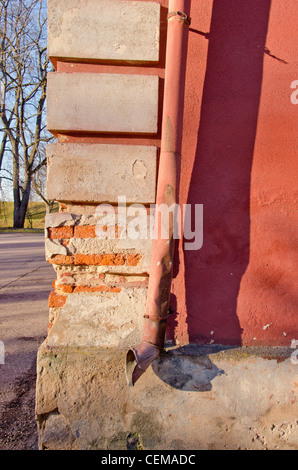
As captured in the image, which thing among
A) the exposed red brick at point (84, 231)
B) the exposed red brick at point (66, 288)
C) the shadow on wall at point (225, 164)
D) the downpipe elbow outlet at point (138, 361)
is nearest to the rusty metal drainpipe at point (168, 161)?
the downpipe elbow outlet at point (138, 361)

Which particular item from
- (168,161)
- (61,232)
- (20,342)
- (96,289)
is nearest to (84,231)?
(61,232)

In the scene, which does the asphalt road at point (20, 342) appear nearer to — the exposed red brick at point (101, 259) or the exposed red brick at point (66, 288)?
the exposed red brick at point (66, 288)

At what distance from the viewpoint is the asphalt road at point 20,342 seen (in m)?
2.44

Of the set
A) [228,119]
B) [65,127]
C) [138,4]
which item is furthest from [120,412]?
[138,4]

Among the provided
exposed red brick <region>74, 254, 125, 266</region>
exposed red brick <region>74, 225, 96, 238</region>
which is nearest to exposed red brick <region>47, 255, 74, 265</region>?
exposed red brick <region>74, 254, 125, 266</region>

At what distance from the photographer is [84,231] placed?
2369 millimetres

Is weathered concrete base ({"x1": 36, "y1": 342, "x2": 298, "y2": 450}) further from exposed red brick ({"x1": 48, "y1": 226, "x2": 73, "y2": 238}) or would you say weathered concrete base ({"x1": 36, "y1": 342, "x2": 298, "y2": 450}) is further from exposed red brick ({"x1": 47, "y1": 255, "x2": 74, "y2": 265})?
exposed red brick ({"x1": 48, "y1": 226, "x2": 73, "y2": 238})

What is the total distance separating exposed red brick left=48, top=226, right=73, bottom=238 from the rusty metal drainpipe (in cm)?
54

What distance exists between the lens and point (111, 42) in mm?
2297

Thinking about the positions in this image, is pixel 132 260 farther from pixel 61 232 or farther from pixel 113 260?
pixel 61 232

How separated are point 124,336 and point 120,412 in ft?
1.35

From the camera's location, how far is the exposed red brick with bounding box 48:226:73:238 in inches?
93.2

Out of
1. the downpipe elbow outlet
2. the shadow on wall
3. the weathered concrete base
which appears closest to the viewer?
the downpipe elbow outlet
